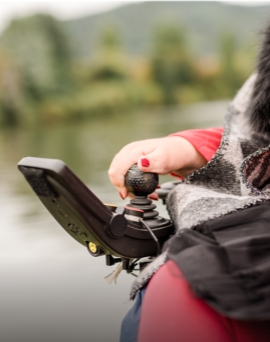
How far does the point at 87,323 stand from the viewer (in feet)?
3.61

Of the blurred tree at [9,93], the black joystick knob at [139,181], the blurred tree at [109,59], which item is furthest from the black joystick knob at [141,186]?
the blurred tree at [109,59]

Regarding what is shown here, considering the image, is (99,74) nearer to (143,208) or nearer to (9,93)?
(9,93)

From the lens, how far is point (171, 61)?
8.59 meters

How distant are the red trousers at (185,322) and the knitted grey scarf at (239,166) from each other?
7 centimetres

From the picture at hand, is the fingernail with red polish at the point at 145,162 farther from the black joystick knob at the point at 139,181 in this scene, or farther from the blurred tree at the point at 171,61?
the blurred tree at the point at 171,61

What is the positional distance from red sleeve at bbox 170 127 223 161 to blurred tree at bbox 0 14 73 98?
5324 mm

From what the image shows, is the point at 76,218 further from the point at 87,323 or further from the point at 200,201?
the point at 87,323

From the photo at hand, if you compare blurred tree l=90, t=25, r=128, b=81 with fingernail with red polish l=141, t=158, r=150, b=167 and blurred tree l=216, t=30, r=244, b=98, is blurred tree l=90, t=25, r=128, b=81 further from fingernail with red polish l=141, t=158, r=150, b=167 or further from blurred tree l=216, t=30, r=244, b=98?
fingernail with red polish l=141, t=158, r=150, b=167

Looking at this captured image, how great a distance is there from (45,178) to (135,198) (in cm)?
15

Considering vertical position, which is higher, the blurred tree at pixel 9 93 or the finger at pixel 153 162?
the finger at pixel 153 162

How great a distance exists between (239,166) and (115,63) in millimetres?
7082

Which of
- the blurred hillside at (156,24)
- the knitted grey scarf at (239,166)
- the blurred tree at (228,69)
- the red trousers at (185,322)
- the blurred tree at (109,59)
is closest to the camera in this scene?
the red trousers at (185,322)

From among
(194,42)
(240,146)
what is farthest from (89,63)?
(240,146)

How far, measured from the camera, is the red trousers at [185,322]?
423 mm
